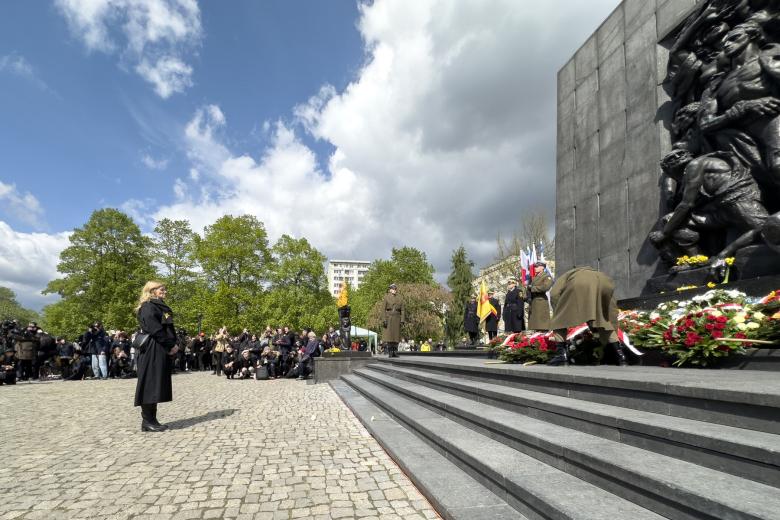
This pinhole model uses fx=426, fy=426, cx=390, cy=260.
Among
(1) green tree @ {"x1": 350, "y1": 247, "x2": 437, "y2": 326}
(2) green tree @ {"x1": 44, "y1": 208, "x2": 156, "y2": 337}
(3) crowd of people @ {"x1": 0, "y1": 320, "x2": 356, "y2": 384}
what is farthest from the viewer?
(1) green tree @ {"x1": 350, "y1": 247, "x2": 437, "y2": 326}

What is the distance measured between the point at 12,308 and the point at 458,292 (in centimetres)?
7333

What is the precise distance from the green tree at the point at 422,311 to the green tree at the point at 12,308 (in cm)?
6083

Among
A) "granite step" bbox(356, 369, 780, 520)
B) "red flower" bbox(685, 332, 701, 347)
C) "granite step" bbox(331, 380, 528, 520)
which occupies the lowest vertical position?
"granite step" bbox(331, 380, 528, 520)

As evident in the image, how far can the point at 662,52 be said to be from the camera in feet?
28.9

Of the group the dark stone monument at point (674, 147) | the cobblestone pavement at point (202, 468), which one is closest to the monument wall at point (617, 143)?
the dark stone monument at point (674, 147)

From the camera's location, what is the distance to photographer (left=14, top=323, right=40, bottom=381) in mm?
14969

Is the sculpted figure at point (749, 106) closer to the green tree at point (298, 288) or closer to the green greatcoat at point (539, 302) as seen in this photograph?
the green greatcoat at point (539, 302)

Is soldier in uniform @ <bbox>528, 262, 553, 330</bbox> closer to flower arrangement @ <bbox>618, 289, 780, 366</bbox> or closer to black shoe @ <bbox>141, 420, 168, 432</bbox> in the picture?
flower arrangement @ <bbox>618, 289, 780, 366</bbox>

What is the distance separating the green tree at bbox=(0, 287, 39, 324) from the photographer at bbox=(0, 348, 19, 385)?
6496 cm

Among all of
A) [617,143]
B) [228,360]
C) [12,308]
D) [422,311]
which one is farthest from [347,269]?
[617,143]

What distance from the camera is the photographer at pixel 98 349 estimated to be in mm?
15984

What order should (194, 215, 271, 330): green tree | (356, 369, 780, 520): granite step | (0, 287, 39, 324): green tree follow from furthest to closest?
1. (0, 287, 39, 324): green tree
2. (194, 215, 271, 330): green tree
3. (356, 369, 780, 520): granite step

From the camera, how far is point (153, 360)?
19.7 ft

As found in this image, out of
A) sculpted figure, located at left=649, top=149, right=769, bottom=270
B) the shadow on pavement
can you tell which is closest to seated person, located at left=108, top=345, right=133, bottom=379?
the shadow on pavement
